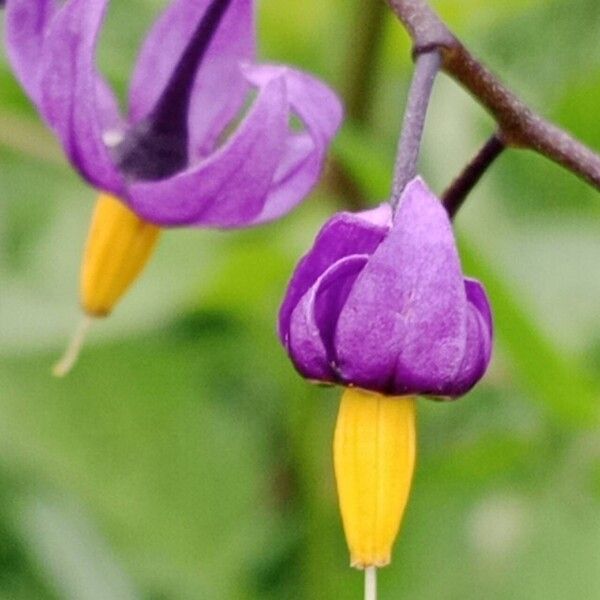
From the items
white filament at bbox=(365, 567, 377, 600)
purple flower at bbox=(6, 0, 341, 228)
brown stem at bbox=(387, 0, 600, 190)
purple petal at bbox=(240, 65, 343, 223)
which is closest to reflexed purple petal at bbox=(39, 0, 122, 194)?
purple flower at bbox=(6, 0, 341, 228)

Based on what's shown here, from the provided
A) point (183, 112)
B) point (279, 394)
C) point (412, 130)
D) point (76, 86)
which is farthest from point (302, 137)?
point (279, 394)

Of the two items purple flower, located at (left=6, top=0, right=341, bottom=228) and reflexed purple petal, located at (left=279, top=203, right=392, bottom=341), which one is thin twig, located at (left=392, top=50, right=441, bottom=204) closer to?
reflexed purple petal, located at (left=279, top=203, right=392, bottom=341)

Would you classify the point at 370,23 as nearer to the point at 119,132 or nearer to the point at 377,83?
the point at 377,83

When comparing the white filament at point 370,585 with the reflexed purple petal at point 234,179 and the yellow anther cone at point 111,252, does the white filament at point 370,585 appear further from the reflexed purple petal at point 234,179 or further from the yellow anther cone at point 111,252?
the yellow anther cone at point 111,252

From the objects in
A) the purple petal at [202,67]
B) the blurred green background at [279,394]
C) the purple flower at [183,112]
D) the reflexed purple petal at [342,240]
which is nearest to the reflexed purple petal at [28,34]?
the purple flower at [183,112]

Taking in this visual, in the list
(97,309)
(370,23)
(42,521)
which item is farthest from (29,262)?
(97,309)

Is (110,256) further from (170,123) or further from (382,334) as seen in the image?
(382,334)
